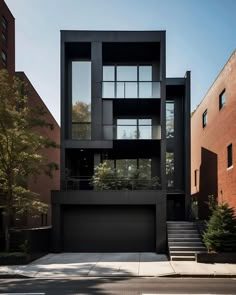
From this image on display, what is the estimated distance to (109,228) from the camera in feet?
81.0

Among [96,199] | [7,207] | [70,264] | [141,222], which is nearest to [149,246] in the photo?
[141,222]

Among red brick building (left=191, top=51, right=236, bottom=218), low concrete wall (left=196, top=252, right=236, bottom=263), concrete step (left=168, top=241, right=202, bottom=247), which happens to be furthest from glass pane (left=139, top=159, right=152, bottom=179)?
low concrete wall (left=196, top=252, right=236, bottom=263)

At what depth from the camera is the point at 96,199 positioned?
79.3 ft

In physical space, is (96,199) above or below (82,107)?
below

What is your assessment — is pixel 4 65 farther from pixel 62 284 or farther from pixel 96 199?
pixel 62 284

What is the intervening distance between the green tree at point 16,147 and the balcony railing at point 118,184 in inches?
144

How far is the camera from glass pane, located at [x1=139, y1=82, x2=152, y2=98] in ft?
85.6

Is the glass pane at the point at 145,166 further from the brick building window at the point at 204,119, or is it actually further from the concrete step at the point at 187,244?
the concrete step at the point at 187,244

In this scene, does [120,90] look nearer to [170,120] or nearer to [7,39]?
[170,120]

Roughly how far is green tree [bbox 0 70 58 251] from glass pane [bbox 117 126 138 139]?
5180 mm

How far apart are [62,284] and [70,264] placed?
5.12m

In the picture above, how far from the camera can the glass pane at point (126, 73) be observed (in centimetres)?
2769

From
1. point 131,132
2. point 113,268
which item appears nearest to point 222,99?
point 131,132

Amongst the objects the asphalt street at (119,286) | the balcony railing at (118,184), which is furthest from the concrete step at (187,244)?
the asphalt street at (119,286)
